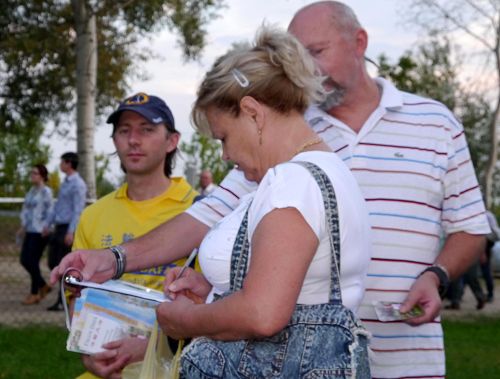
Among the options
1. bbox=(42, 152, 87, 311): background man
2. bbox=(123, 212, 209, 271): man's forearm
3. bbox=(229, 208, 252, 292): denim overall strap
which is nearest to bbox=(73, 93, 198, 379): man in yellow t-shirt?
bbox=(123, 212, 209, 271): man's forearm

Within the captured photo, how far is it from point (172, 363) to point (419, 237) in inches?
47.0

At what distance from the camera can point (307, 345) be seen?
255 cm

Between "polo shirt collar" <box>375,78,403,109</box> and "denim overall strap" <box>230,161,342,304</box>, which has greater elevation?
"polo shirt collar" <box>375,78,403,109</box>

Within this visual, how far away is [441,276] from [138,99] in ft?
5.38

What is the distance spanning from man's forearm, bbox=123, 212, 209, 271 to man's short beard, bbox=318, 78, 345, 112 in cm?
65

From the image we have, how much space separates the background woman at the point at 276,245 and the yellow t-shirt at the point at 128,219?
1.30 metres

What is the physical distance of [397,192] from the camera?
12.1 ft

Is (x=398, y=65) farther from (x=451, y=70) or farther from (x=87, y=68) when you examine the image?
(x=87, y=68)

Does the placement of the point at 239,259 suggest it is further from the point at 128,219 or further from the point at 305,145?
the point at 128,219

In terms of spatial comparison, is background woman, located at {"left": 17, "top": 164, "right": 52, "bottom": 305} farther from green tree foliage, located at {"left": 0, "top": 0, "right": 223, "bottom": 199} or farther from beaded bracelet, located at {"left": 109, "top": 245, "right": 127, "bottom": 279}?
beaded bracelet, located at {"left": 109, "top": 245, "right": 127, "bottom": 279}

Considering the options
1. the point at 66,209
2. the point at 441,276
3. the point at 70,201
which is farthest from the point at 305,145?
the point at 66,209

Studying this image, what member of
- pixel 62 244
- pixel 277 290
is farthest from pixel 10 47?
pixel 277 290

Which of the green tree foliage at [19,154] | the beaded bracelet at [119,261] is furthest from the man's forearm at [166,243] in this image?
the green tree foliage at [19,154]

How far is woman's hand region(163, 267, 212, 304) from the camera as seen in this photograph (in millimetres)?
2982
